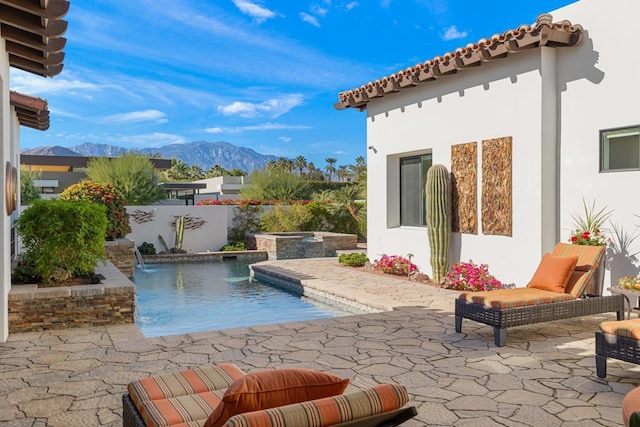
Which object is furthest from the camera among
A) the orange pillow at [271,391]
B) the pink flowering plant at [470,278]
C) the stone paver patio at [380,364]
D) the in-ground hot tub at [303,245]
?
the in-ground hot tub at [303,245]

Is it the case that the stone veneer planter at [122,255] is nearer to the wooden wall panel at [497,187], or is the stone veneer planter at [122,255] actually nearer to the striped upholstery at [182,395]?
the wooden wall panel at [497,187]

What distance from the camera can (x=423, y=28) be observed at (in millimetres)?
43562

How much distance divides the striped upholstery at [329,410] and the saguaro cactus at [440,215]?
905 centimetres

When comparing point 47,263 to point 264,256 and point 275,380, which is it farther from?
point 264,256

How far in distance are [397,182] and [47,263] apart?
857 cm

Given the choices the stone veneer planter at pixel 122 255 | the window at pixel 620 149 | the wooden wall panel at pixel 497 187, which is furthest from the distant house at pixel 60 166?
the window at pixel 620 149

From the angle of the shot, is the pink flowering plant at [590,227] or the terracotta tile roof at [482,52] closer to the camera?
the pink flowering plant at [590,227]

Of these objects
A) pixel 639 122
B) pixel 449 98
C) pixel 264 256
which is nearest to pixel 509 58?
pixel 449 98

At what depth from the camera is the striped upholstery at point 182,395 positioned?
303cm

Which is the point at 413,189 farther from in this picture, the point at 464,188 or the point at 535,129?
the point at 535,129

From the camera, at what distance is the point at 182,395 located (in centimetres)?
340

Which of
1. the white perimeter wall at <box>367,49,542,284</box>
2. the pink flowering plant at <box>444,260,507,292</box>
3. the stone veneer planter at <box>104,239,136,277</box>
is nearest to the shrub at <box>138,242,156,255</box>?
the stone veneer planter at <box>104,239,136,277</box>

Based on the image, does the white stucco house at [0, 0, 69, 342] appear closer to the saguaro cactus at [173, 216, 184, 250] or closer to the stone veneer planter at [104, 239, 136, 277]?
the stone veneer planter at [104, 239, 136, 277]

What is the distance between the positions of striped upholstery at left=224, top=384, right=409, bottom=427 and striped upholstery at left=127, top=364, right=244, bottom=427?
83cm
